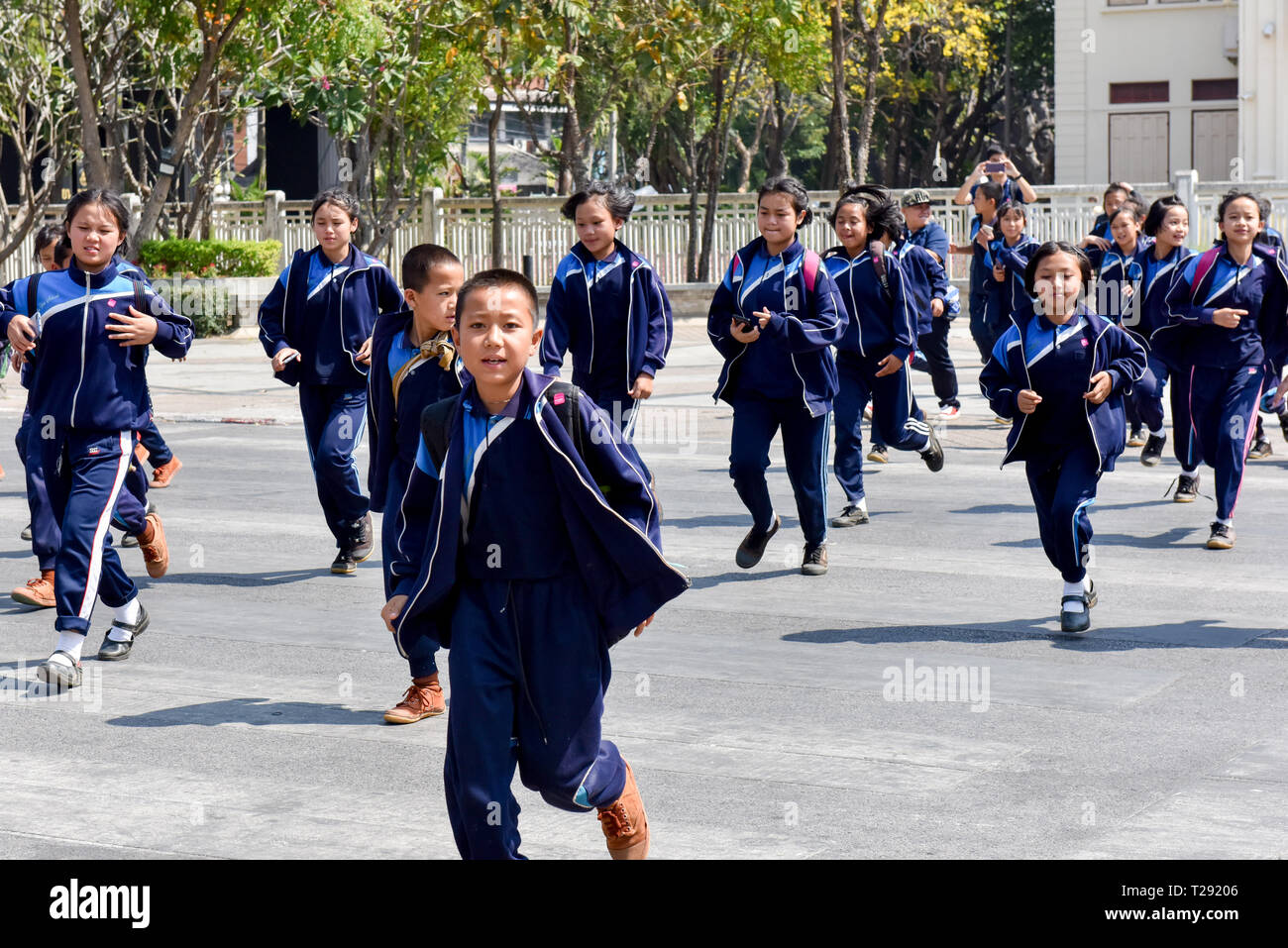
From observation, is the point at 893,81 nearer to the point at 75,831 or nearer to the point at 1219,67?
the point at 1219,67

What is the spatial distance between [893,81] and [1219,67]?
757 centimetres

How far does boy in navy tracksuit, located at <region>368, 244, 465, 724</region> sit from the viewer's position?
21.6ft

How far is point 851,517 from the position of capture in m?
11.0

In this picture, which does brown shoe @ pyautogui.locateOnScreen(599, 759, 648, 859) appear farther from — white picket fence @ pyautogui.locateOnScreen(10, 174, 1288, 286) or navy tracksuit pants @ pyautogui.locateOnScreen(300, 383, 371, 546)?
white picket fence @ pyautogui.locateOnScreen(10, 174, 1288, 286)

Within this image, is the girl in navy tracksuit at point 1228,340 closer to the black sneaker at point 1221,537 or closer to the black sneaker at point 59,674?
the black sneaker at point 1221,537

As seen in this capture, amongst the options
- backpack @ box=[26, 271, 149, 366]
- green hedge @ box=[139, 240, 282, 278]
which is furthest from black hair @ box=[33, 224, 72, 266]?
green hedge @ box=[139, 240, 282, 278]

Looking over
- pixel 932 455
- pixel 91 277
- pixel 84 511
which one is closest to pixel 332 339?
pixel 91 277

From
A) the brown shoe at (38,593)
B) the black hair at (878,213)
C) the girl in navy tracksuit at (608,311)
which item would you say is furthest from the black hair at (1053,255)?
the brown shoe at (38,593)

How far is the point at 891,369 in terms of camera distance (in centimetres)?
1097

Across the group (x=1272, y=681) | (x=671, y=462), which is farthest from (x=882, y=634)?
(x=671, y=462)

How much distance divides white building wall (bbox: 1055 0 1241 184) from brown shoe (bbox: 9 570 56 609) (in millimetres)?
35269

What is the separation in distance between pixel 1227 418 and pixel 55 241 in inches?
255

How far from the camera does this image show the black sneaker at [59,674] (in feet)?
23.3

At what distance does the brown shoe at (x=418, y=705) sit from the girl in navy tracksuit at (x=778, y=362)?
3.07m
